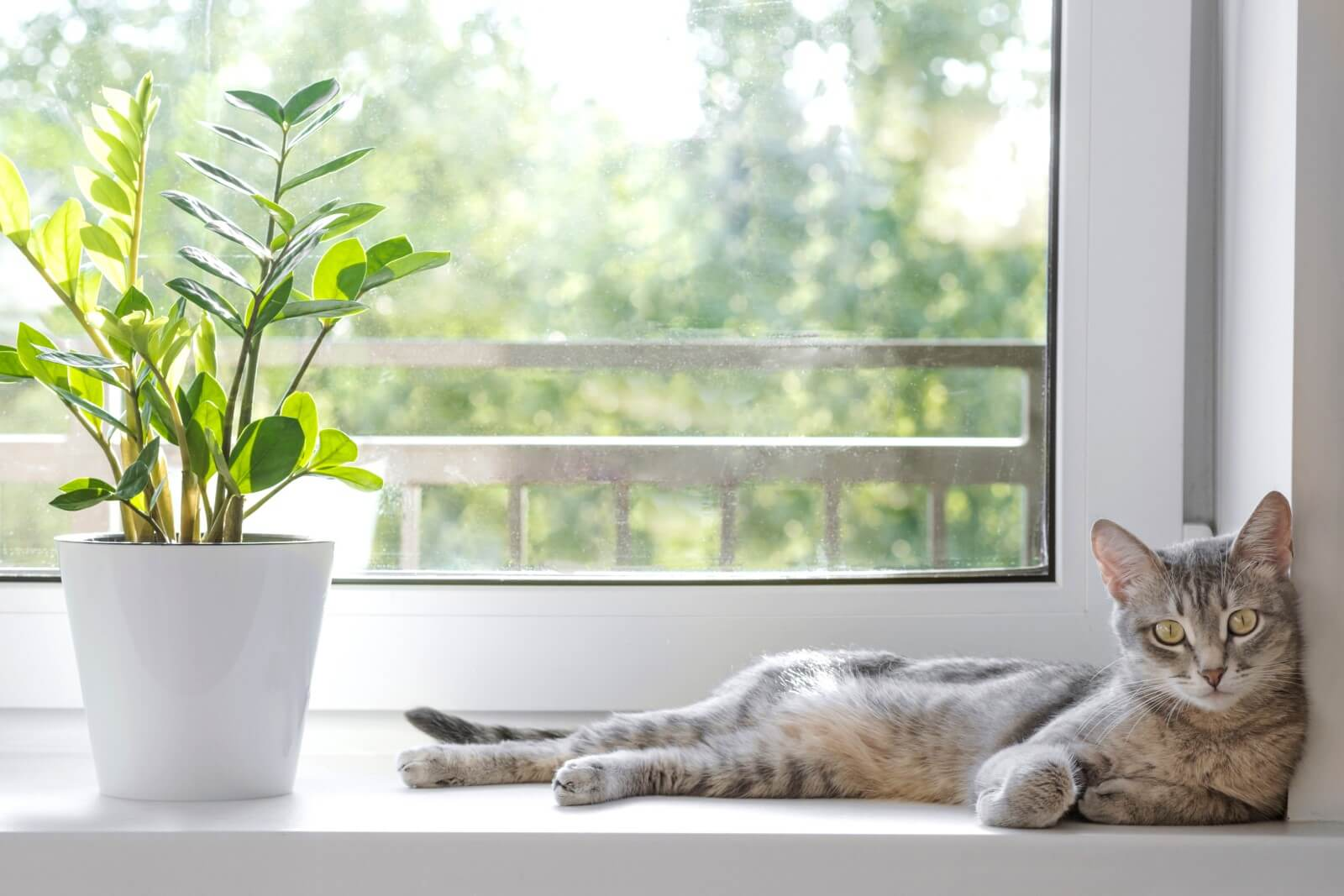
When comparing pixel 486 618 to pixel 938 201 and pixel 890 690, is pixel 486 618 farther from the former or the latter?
pixel 938 201

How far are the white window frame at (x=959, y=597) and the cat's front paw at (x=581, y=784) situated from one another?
23 cm

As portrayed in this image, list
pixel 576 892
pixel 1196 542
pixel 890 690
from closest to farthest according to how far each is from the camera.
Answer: pixel 576 892 → pixel 1196 542 → pixel 890 690

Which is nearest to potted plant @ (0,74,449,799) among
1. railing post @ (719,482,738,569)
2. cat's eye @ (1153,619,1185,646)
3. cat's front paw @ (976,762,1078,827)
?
railing post @ (719,482,738,569)

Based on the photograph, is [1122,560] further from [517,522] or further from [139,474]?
[139,474]

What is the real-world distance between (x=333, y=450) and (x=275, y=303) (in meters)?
0.13

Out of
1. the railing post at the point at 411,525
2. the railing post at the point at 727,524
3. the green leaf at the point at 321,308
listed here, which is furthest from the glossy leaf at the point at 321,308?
the railing post at the point at 727,524

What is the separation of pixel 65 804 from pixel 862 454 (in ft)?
2.66

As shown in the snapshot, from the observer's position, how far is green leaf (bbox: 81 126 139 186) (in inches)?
38.4

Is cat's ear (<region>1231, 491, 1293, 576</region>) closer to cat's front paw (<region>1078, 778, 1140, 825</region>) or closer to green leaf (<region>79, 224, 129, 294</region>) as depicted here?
cat's front paw (<region>1078, 778, 1140, 825</region>)

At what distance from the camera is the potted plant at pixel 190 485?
2.98 feet

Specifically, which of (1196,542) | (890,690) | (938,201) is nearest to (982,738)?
(890,690)

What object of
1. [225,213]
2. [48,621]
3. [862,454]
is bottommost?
[48,621]

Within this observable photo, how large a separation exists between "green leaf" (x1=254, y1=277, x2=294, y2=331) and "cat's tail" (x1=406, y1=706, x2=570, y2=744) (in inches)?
15.6

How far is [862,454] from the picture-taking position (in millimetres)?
1233
